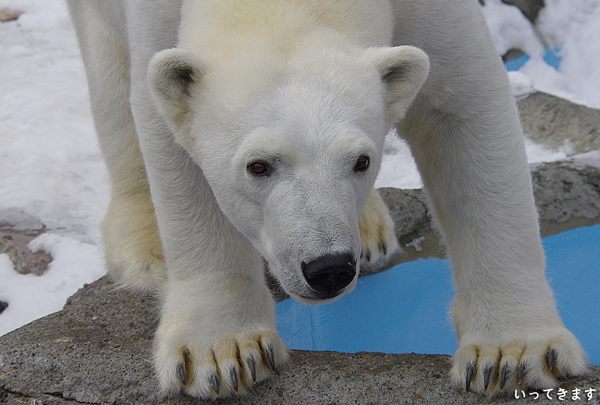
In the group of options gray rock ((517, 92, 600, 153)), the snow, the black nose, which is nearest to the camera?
the black nose

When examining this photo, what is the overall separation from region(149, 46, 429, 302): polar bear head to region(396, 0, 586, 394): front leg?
32 centimetres

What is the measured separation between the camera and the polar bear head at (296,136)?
1.57m

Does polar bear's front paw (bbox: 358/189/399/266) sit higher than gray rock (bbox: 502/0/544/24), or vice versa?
gray rock (bbox: 502/0/544/24)

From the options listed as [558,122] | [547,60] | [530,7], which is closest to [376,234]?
[558,122]

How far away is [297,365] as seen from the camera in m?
2.12

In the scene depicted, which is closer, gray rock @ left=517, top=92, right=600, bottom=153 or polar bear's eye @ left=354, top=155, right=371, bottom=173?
polar bear's eye @ left=354, top=155, right=371, bottom=173

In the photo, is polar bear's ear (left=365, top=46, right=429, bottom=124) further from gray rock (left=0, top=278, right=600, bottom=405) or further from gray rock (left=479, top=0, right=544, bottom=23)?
gray rock (left=479, top=0, right=544, bottom=23)

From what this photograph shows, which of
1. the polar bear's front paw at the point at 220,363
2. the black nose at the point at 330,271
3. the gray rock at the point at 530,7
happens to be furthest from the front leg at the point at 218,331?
the gray rock at the point at 530,7

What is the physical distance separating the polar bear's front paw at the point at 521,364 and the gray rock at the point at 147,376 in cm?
3

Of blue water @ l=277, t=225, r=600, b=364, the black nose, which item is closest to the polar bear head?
the black nose

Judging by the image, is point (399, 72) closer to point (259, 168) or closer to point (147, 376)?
point (259, 168)

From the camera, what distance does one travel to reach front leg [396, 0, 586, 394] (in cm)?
208

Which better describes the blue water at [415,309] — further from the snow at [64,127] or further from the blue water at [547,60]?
the blue water at [547,60]

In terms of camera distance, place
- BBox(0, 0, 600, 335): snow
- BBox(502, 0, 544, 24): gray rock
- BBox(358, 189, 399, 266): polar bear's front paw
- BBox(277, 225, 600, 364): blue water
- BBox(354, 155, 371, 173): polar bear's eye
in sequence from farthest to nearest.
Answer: BBox(502, 0, 544, 24): gray rock, BBox(0, 0, 600, 335): snow, BBox(358, 189, 399, 266): polar bear's front paw, BBox(277, 225, 600, 364): blue water, BBox(354, 155, 371, 173): polar bear's eye
